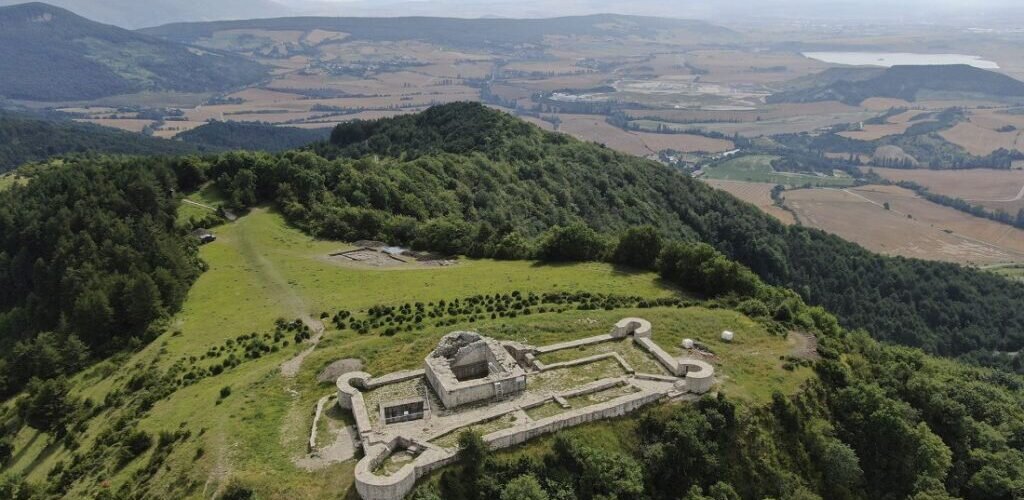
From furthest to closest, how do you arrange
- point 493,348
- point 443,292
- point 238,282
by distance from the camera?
point 238,282, point 443,292, point 493,348

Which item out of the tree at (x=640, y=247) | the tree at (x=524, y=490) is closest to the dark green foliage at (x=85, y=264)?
the tree at (x=524, y=490)

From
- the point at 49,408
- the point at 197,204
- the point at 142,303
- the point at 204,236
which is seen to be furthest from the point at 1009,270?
the point at 49,408

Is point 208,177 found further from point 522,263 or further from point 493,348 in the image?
point 493,348

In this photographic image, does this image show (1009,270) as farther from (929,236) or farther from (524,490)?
(524,490)

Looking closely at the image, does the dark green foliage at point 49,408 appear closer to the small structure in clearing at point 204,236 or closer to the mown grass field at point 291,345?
the mown grass field at point 291,345

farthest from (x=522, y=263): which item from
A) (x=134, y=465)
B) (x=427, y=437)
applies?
(x=134, y=465)
